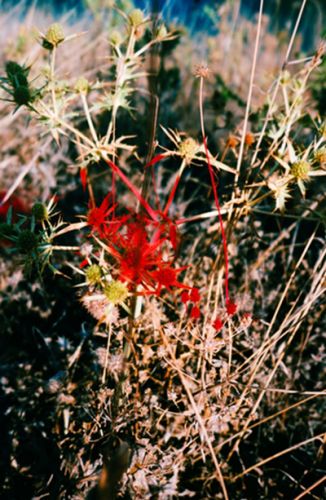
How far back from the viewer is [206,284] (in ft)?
3.61

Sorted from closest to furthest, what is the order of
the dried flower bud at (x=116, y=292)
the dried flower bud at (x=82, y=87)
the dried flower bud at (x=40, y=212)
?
the dried flower bud at (x=116, y=292) → the dried flower bud at (x=40, y=212) → the dried flower bud at (x=82, y=87)

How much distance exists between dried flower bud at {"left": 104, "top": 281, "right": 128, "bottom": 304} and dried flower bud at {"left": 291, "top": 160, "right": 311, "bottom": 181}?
41cm

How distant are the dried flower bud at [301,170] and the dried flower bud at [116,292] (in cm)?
41

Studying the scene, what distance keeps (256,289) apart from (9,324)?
0.71 meters

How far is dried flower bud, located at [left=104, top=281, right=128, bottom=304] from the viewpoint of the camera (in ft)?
2.53

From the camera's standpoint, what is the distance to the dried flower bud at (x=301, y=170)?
33.5 inches

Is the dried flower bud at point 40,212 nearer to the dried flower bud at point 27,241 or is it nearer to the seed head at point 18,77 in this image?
the dried flower bud at point 27,241

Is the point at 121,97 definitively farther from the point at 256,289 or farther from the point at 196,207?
the point at 196,207

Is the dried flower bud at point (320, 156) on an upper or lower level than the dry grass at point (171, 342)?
upper

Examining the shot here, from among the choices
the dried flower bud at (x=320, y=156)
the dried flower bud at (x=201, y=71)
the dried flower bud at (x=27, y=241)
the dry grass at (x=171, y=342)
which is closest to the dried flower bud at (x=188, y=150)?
the dry grass at (x=171, y=342)

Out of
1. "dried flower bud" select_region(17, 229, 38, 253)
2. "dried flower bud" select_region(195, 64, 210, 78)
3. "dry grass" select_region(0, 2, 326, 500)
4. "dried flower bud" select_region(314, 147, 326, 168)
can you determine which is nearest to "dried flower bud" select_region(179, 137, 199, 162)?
"dry grass" select_region(0, 2, 326, 500)

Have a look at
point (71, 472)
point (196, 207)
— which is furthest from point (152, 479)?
point (196, 207)

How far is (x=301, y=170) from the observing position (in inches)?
33.9

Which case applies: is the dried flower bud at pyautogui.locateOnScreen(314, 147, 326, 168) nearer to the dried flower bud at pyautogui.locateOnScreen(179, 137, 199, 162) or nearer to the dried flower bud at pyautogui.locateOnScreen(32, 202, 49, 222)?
the dried flower bud at pyautogui.locateOnScreen(179, 137, 199, 162)
